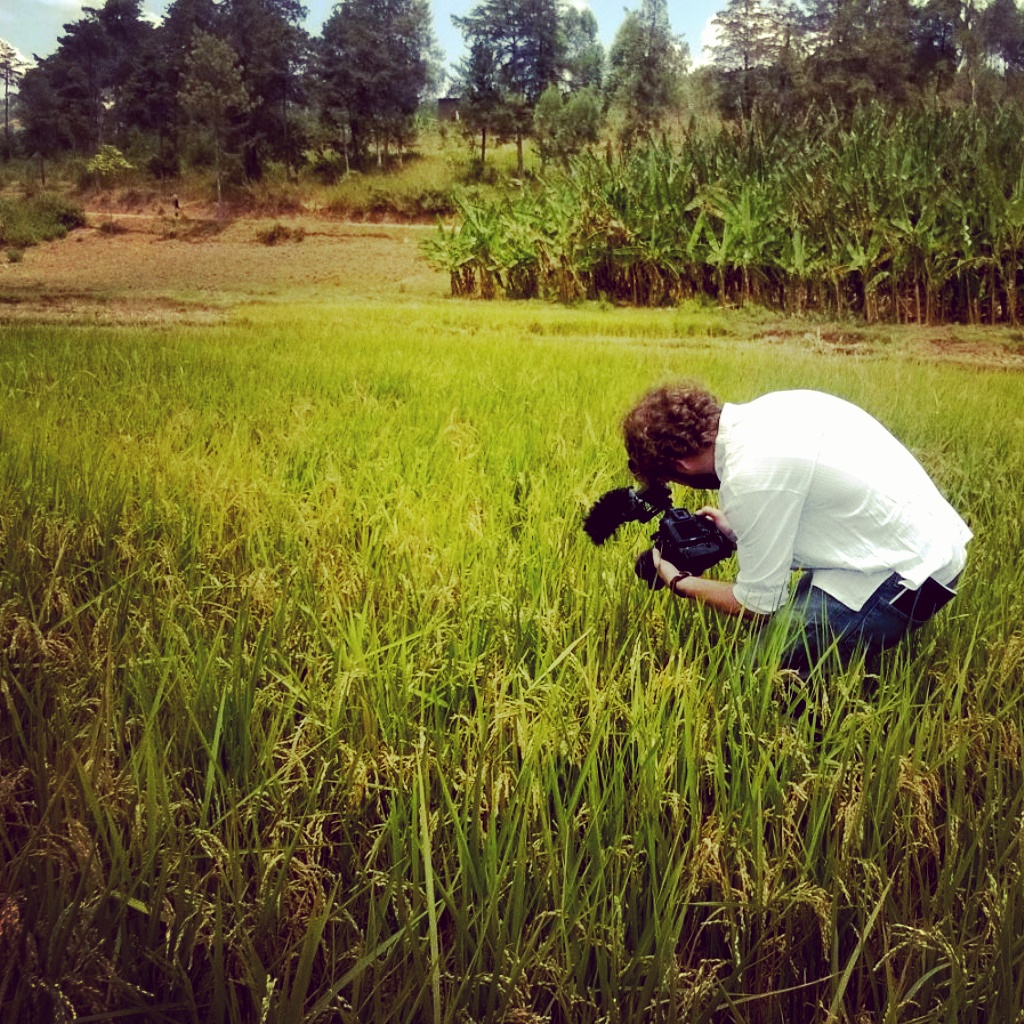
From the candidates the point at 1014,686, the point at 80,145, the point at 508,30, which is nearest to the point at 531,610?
the point at 1014,686

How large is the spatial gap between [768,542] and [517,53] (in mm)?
18414

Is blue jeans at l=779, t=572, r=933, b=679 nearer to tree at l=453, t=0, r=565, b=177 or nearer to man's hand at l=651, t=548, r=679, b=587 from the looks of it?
man's hand at l=651, t=548, r=679, b=587

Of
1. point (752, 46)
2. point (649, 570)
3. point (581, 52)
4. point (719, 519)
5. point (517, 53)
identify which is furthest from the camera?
point (752, 46)

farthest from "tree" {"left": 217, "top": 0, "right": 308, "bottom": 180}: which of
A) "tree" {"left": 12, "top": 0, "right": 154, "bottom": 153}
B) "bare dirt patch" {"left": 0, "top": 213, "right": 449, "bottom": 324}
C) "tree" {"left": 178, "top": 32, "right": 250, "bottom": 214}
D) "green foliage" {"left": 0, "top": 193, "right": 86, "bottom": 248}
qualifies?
"green foliage" {"left": 0, "top": 193, "right": 86, "bottom": 248}

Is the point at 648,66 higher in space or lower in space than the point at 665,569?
higher

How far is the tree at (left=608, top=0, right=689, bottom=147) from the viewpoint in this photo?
25.0 meters

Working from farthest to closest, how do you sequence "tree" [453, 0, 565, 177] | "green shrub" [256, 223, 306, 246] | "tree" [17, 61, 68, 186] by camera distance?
"tree" [453, 0, 565, 177]
"green shrub" [256, 223, 306, 246]
"tree" [17, 61, 68, 186]

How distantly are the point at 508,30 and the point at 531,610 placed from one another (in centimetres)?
1747

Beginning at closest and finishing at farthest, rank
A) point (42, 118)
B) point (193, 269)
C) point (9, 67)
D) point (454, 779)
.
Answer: point (454, 779) < point (9, 67) < point (42, 118) < point (193, 269)

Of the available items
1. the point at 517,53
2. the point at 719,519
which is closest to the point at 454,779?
the point at 719,519

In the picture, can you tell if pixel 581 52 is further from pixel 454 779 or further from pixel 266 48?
pixel 454 779

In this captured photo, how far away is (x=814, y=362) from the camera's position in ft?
17.3

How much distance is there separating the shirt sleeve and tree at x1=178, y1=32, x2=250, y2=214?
9809 millimetres

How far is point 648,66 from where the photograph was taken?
25469 mm
